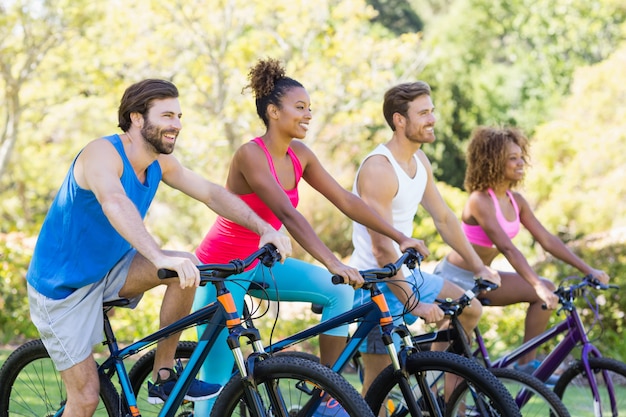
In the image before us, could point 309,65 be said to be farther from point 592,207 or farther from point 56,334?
point 56,334

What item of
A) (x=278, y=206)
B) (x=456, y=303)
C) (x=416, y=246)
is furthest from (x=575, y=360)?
(x=278, y=206)

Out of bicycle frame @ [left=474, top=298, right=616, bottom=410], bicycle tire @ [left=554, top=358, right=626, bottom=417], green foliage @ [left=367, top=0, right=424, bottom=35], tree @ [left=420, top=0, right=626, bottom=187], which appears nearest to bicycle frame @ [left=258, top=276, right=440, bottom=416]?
bicycle frame @ [left=474, top=298, right=616, bottom=410]

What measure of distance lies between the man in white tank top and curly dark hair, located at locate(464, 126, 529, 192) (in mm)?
637

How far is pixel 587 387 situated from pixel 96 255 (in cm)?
381

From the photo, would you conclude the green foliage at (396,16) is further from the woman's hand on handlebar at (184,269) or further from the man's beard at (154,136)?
the woman's hand on handlebar at (184,269)

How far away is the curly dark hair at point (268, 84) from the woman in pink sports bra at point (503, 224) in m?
1.59

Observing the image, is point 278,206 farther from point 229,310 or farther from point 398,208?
point 398,208

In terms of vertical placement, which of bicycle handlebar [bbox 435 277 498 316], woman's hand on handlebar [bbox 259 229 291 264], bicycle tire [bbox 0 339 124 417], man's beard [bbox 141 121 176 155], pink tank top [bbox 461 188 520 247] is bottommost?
bicycle tire [bbox 0 339 124 417]

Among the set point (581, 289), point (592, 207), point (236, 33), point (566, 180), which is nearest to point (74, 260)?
point (581, 289)

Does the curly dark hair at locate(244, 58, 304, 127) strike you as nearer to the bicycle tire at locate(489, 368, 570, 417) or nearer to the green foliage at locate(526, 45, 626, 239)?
the bicycle tire at locate(489, 368, 570, 417)

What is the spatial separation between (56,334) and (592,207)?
12.2m

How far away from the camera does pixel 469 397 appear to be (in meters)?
4.03

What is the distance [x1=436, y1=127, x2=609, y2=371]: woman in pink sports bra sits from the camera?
5.09 meters

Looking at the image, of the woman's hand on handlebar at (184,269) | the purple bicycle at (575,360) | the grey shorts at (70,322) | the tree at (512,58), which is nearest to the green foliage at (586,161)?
the tree at (512,58)
